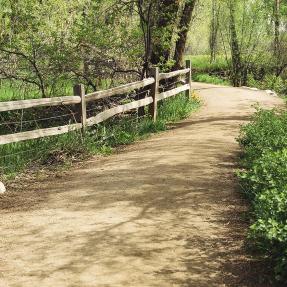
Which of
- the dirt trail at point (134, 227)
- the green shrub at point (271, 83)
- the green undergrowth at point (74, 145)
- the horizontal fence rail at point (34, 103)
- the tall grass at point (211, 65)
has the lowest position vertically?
the dirt trail at point (134, 227)

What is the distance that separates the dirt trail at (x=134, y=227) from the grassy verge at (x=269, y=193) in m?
0.26

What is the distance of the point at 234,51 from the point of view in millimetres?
27547

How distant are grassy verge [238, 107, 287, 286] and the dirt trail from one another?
10.3 inches

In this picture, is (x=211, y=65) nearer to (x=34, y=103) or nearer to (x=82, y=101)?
(x=82, y=101)

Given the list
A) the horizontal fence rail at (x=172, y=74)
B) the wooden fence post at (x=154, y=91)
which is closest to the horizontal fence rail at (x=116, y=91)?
the wooden fence post at (x=154, y=91)

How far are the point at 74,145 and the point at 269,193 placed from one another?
5260 millimetres

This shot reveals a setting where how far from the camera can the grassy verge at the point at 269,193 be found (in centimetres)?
403

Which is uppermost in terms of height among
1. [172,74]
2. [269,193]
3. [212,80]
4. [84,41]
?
[84,41]

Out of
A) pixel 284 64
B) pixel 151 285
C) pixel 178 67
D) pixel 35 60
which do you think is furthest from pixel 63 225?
pixel 284 64

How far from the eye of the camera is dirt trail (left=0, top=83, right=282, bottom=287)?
4.30m

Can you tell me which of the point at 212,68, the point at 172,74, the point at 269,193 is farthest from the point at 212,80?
the point at 269,193

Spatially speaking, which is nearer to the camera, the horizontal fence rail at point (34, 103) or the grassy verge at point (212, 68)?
the horizontal fence rail at point (34, 103)

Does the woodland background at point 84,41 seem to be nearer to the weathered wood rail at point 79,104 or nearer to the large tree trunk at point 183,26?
the large tree trunk at point 183,26

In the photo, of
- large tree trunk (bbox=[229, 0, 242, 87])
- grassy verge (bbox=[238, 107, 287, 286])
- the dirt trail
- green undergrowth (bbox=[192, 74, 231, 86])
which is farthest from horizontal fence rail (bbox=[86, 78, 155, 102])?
green undergrowth (bbox=[192, 74, 231, 86])
